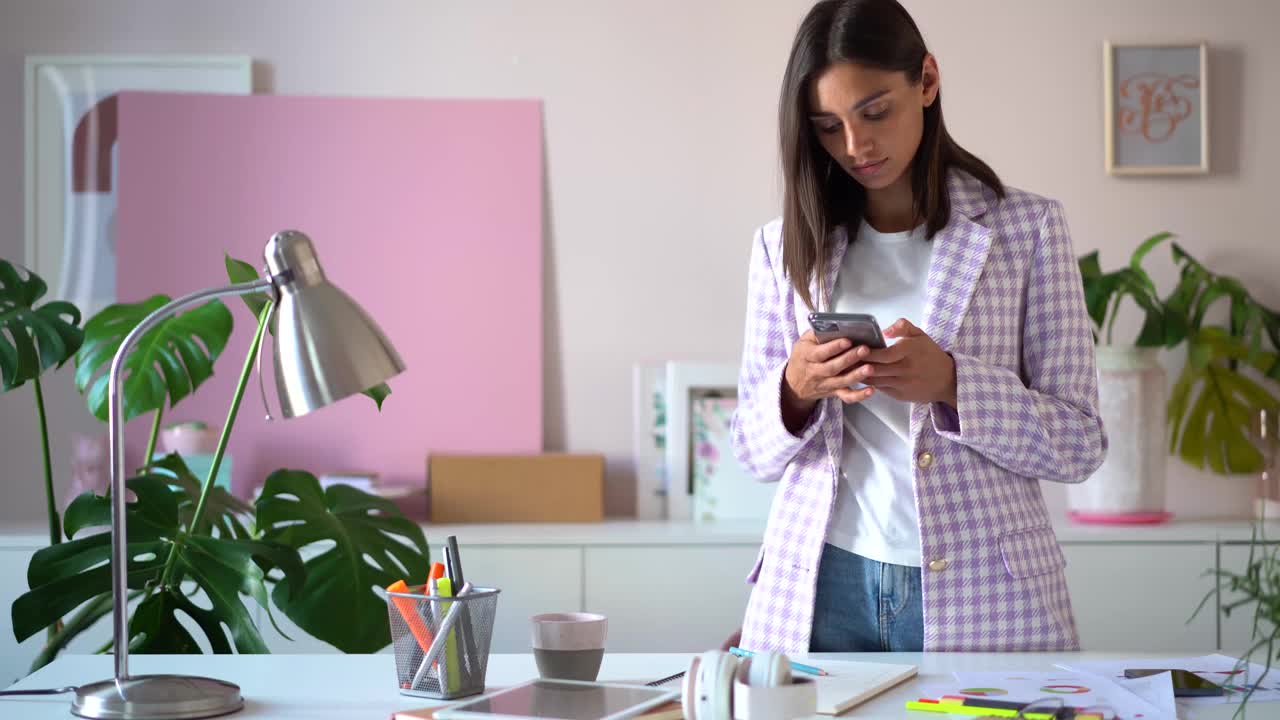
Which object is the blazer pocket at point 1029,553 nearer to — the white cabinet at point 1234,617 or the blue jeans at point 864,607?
the blue jeans at point 864,607

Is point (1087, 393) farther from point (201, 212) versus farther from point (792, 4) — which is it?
point (201, 212)

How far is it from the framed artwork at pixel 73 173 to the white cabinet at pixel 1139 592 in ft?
8.52

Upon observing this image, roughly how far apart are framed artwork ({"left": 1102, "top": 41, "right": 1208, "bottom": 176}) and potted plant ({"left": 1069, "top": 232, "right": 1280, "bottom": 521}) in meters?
0.25

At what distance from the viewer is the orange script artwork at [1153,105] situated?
3.39 metres

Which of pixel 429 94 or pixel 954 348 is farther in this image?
pixel 429 94

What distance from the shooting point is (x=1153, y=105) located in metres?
3.40

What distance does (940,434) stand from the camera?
1723 mm

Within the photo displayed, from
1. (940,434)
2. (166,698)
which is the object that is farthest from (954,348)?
(166,698)

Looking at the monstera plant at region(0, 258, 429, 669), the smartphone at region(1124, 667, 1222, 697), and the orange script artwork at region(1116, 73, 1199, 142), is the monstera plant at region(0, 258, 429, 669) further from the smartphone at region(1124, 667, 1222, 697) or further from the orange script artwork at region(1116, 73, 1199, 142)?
the orange script artwork at region(1116, 73, 1199, 142)

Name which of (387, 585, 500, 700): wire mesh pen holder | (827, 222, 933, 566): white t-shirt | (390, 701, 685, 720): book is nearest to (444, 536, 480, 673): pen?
(387, 585, 500, 700): wire mesh pen holder

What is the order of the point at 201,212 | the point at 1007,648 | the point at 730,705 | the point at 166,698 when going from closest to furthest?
1. the point at 730,705
2. the point at 166,698
3. the point at 1007,648
4. the point at 201,212

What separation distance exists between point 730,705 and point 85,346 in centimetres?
165

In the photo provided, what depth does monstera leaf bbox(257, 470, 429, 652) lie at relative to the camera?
2078mm

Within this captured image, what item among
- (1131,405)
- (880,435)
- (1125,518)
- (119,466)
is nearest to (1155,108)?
(1131,405)
